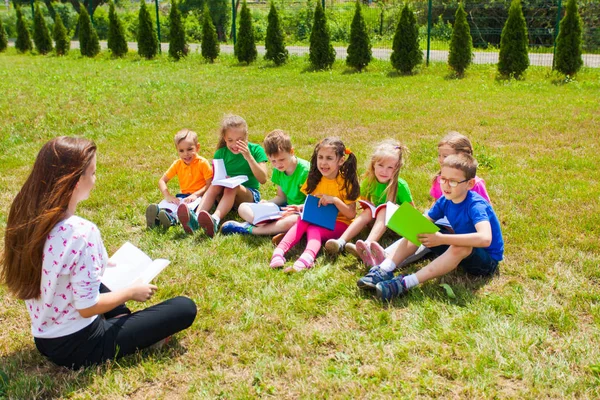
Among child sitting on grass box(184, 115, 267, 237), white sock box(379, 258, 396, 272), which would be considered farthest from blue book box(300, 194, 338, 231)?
child sitting on grass box(184, 115, 267, 237)

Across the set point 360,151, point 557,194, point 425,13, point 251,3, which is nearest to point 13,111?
point 360,151

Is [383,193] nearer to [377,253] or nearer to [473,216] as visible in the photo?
[377,253]

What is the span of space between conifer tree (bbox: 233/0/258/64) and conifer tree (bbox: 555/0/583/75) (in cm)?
861

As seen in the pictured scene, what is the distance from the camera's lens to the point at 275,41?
1655cm

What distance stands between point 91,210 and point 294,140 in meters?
3.24

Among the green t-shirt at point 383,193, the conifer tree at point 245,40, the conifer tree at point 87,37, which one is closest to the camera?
the green t-shirt at point 383,193

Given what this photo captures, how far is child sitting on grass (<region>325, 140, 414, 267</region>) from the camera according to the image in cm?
431

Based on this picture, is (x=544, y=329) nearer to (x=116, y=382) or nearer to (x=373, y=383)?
(x=373, y=383)

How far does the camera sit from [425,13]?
Answer: 81.5ft

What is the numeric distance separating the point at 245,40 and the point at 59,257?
15.2 metres

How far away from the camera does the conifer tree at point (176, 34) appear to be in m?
18.0

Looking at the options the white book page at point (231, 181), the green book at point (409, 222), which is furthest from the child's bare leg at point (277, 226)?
the green book at point (409, 222)

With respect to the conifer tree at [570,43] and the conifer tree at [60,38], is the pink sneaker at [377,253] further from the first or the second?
the conifer tree at [60,38]

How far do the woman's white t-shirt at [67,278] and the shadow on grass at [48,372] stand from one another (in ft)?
0.80
